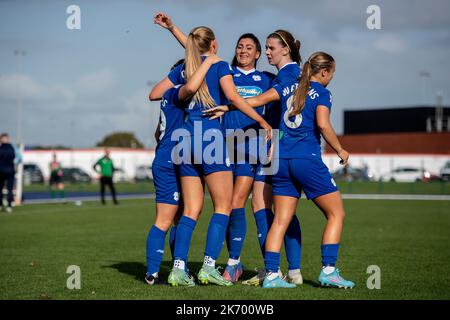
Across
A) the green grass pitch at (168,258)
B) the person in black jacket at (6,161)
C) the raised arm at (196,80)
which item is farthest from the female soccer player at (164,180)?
the person in black jacket at (6,161)

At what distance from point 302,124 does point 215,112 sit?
2.85 feet

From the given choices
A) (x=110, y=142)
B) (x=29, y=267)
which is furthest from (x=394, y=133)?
(x=29, y=267)

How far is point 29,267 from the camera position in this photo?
897 cm

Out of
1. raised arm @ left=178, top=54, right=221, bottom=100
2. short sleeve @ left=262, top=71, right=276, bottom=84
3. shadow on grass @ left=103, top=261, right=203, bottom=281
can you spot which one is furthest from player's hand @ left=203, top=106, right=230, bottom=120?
shadow on grass @ left=103, top=261, right=203, bottom=281

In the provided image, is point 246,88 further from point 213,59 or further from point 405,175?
point 405,175

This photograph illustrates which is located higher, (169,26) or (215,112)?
(169,26)

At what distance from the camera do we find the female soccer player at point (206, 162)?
709cm

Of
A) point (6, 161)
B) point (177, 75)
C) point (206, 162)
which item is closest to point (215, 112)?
point (206, 162)

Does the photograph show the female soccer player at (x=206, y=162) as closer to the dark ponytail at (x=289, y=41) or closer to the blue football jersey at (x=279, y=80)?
the blue football jersey at (x=279, y=80)

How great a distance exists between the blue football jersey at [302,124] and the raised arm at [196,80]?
780mm

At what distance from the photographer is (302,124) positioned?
701 centimetres

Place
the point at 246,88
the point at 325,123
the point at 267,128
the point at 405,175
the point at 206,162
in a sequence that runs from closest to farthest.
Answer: the point at 325,123 → the point at 267,128 → the point at 206,162 → the point at 246,88 → the point at 405,175

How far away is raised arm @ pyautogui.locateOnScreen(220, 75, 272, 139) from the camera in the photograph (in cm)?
701

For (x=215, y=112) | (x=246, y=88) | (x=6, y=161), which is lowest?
(x=6, y=161)
